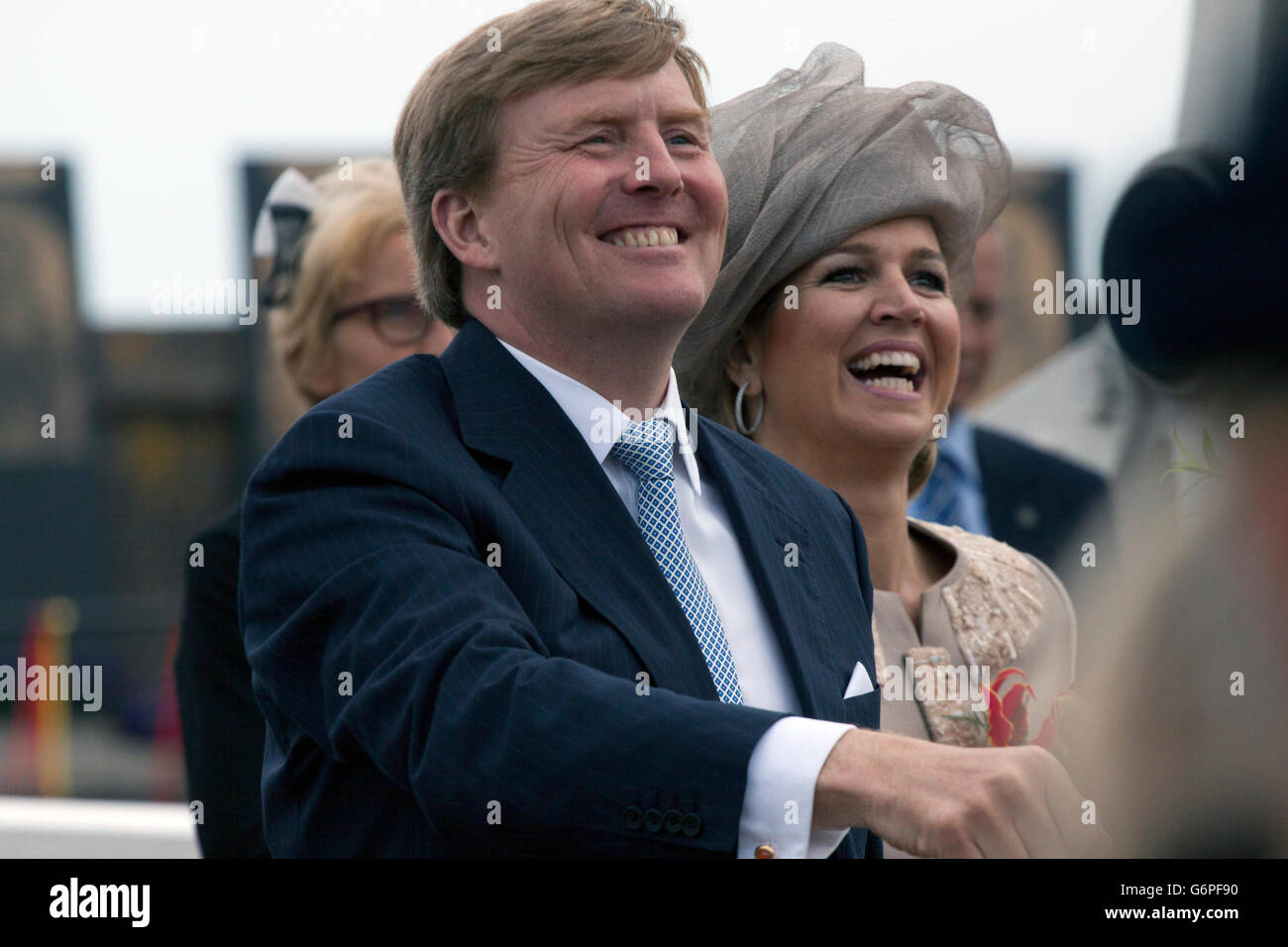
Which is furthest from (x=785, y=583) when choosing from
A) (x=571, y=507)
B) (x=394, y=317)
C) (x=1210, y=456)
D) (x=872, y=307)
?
(x=394, y=317)

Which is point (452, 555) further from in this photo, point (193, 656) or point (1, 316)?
point (1, 316)

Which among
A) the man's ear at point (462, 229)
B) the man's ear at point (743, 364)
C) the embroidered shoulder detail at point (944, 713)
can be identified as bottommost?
the embroidered shoulder detail at point (944, 713)

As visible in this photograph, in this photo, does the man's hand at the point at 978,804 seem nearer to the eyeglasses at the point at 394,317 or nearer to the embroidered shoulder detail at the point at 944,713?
the embroidered shoulder detail at the point at 944,713

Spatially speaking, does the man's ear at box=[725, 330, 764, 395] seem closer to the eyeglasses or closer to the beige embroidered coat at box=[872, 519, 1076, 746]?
the beige embroidered coat at box=[872, 519, 1076, 746]

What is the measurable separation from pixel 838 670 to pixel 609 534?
1.29 feet

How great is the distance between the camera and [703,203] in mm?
2238

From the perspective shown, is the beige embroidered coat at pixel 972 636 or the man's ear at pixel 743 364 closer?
the beige embroidered coat at pixel 972 636

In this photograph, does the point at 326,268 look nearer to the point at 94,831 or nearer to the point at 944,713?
the point at 944,713

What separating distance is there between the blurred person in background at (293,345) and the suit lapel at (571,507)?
1.07m

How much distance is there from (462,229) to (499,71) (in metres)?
0.24

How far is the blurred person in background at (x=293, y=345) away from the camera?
3078 mm

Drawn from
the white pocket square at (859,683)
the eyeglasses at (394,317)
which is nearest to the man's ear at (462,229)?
the white pocket square at (859,683)

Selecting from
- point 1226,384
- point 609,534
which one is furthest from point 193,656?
point 1226,384
